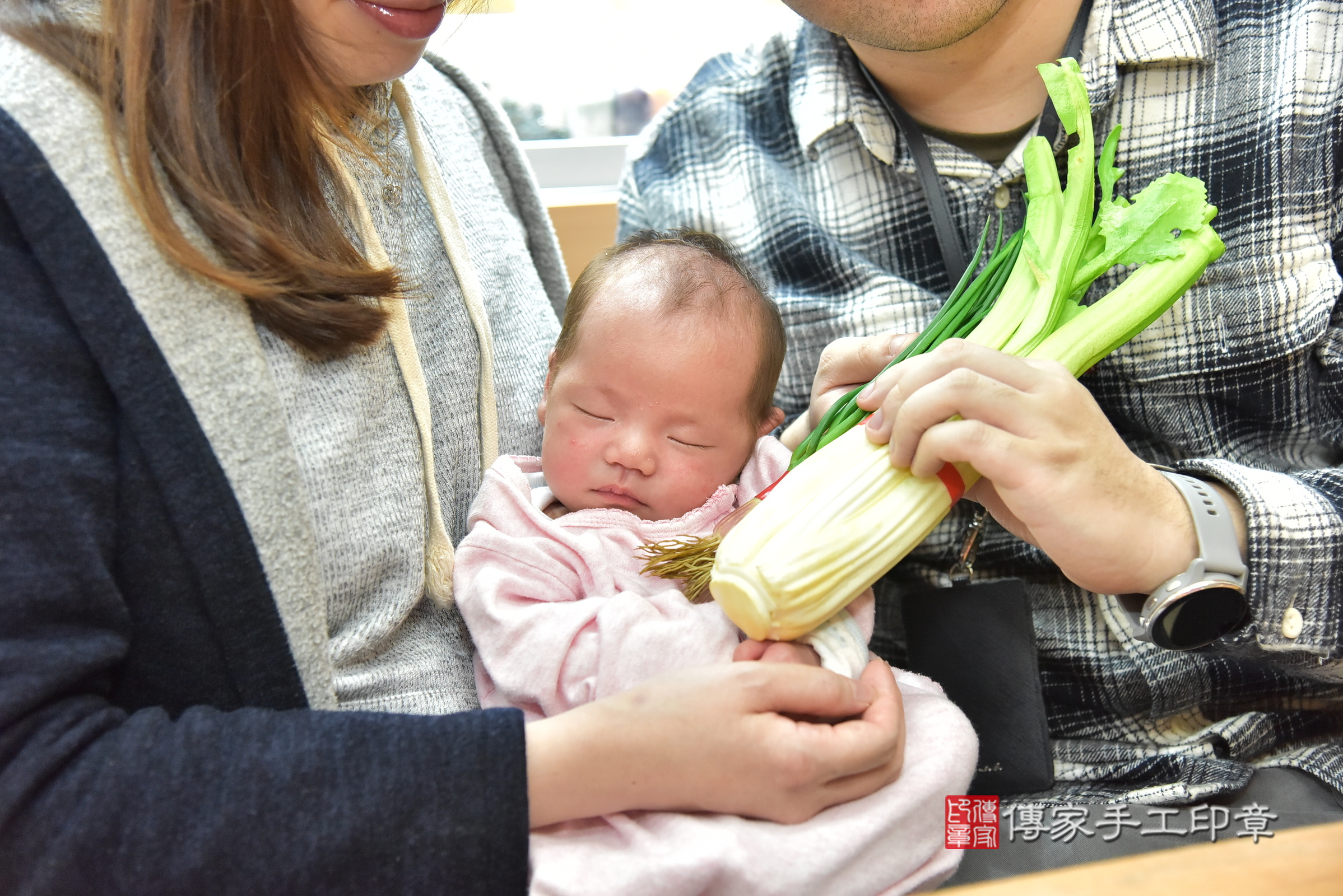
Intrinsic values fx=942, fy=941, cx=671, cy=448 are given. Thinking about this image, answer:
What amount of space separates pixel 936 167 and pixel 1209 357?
48 cm

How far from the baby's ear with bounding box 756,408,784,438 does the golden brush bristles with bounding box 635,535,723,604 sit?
0.25 m

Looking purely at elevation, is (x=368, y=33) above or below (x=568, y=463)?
above

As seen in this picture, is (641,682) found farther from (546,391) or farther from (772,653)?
(546,391)

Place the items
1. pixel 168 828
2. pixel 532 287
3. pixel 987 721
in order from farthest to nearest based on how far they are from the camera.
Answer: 1. pixel 532 287
2. pixel 987 721
3. pixel 168 828

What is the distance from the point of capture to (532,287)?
4.79 feet

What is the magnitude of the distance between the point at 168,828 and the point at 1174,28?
4.96ft

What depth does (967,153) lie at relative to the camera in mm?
1424

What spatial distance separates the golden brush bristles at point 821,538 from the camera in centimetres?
92

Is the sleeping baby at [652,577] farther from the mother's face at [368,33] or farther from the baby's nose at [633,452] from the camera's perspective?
the mother's face at [368,33]

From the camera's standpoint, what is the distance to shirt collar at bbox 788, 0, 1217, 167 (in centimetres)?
130

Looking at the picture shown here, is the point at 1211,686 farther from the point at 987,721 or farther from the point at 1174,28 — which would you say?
the point at 1174,28

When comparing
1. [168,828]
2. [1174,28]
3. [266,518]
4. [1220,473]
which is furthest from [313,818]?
[1174,28]

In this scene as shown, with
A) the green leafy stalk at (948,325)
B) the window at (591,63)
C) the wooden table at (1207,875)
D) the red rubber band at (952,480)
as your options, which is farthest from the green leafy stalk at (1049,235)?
the window at (591,63)

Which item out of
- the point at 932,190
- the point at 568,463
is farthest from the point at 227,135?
the point at 932,190
